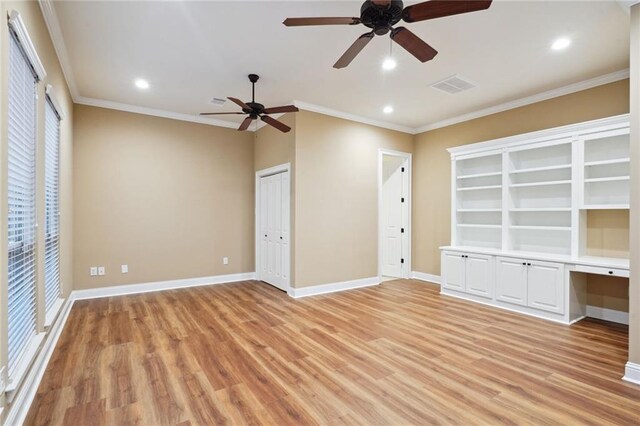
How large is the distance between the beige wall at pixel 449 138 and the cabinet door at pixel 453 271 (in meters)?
0.81

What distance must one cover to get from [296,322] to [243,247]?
9.08 ft

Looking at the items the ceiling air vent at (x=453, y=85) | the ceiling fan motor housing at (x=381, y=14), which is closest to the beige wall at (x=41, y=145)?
the ceiling fan motor housing at (x=381, y=14)

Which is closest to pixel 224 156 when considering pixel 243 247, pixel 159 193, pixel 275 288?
pixel 159 193

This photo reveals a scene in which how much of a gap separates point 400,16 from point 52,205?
155 inches

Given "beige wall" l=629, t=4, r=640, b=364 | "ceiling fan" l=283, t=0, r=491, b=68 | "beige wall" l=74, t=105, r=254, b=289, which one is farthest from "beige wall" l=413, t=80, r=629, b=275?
"beige wall" l=74, t=105, r=254, b=289

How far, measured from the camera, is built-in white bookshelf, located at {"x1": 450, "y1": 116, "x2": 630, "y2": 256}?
388 centimetres

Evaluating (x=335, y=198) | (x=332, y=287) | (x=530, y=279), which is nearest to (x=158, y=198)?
(x=335, y=198)

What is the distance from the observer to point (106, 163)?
16.6 ft

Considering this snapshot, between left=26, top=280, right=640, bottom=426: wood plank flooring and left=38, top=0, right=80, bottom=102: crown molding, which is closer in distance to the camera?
left=26, top=280, right=640, bottom=426: wood plank flooring

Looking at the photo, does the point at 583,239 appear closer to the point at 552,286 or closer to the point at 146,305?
the point at 552,286

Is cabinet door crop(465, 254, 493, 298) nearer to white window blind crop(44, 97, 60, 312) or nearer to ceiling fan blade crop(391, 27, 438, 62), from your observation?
ceiling fan blade crop(391, 27, 438, 62)

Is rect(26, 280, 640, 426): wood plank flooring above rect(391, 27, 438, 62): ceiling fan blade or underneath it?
underneath

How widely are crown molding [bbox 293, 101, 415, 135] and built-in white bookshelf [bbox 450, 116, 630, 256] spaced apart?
1293 mm

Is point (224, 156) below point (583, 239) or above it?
above
